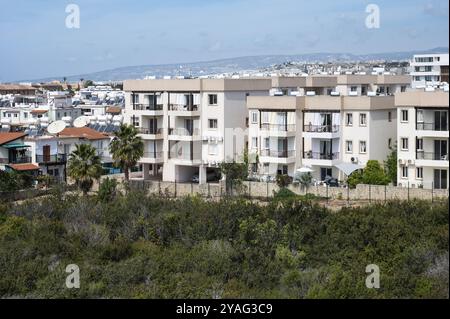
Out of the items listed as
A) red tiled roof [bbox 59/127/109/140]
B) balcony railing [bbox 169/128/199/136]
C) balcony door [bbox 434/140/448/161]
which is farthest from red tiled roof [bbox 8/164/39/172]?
balcony door [bbox 434/140/448/161]

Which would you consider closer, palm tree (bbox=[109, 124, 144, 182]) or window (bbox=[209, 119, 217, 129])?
palm tree (bbox=[109, 124, 144, 182])

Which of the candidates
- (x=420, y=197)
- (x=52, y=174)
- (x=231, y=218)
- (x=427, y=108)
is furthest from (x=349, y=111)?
(x=52, y=174)

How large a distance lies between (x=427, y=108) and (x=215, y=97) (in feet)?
28.1

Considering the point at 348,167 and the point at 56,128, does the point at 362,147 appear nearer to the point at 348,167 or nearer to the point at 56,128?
the point at 348,167

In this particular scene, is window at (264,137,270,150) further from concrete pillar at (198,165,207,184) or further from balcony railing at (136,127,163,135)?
balcony railing at (136,127,163,135)

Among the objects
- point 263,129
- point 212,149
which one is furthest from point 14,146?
point 263,129

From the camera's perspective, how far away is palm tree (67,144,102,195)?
87.7ft

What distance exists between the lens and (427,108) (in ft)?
77.2

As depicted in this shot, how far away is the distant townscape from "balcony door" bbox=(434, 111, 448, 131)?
0.13ft

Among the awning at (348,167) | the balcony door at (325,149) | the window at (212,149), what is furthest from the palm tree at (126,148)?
the awning at (348,167)

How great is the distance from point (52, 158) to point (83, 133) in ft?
10.2

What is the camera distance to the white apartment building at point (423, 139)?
23.0 m

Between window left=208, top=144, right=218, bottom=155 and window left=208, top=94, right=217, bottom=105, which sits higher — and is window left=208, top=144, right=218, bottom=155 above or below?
below

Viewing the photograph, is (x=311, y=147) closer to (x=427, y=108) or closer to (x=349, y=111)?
(x=349, y=111)
